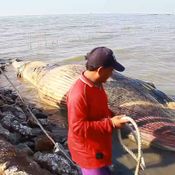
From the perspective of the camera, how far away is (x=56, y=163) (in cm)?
516

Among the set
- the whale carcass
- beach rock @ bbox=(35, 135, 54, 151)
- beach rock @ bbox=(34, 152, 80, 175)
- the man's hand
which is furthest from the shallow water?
the man's hand

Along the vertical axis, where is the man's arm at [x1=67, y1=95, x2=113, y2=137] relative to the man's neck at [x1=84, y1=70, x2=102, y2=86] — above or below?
below

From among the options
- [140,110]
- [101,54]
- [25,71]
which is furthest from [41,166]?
[25,71]

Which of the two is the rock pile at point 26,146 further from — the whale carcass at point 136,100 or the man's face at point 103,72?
the man's face at point 103,72

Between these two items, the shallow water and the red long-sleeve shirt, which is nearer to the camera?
the red long-sleeve shirt

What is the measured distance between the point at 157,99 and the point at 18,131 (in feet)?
9.59

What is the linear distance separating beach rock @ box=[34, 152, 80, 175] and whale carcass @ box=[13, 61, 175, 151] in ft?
5.78

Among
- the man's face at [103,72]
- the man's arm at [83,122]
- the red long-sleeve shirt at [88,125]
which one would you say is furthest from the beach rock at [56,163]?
the man's face at [103,72]

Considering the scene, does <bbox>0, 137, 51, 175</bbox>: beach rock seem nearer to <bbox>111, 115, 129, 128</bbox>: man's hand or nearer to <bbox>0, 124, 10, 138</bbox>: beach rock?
<bbox>0, 124, 10, 138</bbox>: beach rock

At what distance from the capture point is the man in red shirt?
147 inches

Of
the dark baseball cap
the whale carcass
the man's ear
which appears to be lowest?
the whale carcass

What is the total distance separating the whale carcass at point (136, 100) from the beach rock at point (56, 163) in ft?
5.78

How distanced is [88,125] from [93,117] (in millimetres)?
158

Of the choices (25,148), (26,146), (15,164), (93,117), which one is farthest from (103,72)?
(26,146)
